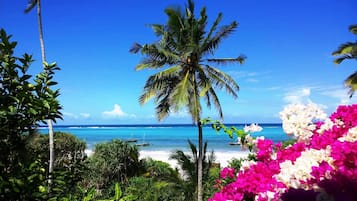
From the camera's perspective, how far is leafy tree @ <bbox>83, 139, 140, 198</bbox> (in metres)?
18.4

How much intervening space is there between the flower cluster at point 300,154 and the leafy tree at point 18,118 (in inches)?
48.9

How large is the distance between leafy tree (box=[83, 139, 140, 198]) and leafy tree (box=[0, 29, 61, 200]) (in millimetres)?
16612

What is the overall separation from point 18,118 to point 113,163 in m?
17.1

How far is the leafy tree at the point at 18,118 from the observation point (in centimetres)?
189

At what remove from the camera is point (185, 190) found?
49.6 feet

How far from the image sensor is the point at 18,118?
197 centimetres

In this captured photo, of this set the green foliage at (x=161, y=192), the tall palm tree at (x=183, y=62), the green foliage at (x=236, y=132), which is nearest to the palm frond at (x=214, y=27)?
the tall palm tree at (x=183, y=62)

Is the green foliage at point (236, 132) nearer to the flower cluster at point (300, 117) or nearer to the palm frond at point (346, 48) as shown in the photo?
the flower cluster at point (300, 117)

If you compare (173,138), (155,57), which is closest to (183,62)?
(155,57)

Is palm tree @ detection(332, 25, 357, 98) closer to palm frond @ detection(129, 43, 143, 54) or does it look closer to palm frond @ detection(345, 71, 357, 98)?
palm frond @ detection(345, 71, 357, 98)

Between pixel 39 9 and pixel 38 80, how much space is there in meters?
14.6

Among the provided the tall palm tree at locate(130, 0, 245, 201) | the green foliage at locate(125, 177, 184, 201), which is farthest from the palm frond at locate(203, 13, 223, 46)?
the green foliage at locate(125, 177, 184, 201)

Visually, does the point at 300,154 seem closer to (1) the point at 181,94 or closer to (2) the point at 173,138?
(1) the point at 181,94

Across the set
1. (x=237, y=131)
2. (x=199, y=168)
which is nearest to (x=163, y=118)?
(x=199, y=168)
